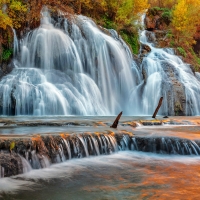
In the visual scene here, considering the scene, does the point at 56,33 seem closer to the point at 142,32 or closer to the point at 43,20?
the point at 43,20

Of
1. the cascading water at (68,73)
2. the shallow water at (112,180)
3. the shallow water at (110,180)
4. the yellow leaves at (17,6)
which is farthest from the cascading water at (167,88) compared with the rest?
the shallow water at (110,180)

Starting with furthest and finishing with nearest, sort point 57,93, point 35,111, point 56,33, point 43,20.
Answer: point 43,20, point 56,33, point 57,93, point 35,111

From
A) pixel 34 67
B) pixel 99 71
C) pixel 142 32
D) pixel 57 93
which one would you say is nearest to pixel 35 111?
pixel 57 93

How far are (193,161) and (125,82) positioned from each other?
1237 cm

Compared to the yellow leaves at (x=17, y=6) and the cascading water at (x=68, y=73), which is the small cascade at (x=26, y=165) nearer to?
the cascading water at (x=68, y=73)

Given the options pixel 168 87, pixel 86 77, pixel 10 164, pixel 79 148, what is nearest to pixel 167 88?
Answer: pixel 168 87

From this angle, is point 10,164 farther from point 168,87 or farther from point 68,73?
point 168,87

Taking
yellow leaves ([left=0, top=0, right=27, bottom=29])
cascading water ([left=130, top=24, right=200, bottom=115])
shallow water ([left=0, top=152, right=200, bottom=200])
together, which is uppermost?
yellow leaves ([left=0, top=0, right=27, bottom=29])

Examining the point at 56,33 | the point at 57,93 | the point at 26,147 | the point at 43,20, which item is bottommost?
the point at 26,147

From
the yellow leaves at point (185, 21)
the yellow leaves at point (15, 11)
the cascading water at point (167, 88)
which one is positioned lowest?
the cascading water at point (167, 88)

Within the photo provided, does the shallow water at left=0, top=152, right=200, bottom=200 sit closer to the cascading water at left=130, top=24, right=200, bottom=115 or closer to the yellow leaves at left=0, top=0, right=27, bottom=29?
the cascading water at left=130, top=24, right=200, bottom=115

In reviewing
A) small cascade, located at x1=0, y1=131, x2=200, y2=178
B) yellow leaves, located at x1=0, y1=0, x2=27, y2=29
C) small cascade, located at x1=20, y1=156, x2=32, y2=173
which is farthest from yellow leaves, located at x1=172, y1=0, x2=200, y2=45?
small cascade, located at x1=20, y1=156, x2=32, y2=173

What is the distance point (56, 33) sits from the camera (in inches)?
704

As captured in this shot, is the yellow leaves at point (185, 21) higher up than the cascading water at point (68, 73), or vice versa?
the yellow leaves at point (185, 21)
